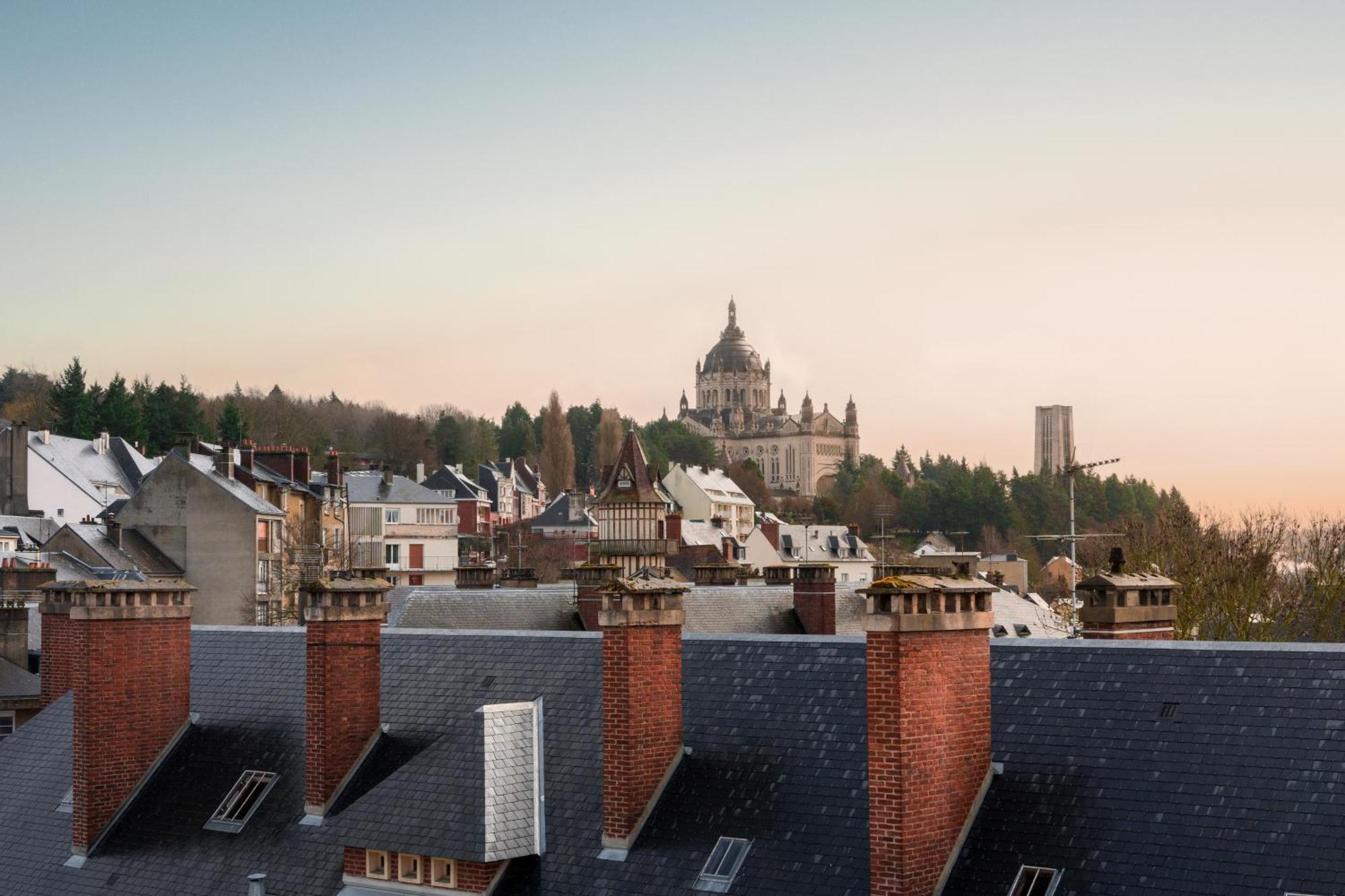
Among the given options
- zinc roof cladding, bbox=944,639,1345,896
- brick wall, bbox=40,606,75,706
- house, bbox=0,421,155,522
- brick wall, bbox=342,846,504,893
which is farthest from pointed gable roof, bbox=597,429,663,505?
zinc roof cladding, bbox=944,639,1345,896

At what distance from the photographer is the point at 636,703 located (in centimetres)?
1809

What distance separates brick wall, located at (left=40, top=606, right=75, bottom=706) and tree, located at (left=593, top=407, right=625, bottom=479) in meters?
152

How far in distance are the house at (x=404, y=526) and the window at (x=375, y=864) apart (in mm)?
74297

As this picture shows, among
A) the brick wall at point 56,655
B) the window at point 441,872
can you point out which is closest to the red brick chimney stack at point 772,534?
the brick wall at point 56,655

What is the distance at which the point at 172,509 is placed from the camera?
227 ft

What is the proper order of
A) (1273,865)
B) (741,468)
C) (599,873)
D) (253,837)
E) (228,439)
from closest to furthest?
(1273,865)
(599,873)
(253,837)
(228,439)
(741,468)

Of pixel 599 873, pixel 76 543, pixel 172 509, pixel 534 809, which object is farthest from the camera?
pixel 172 509

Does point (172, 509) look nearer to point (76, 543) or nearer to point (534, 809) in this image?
point (76, 543)

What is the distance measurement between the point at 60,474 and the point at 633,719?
74718mm

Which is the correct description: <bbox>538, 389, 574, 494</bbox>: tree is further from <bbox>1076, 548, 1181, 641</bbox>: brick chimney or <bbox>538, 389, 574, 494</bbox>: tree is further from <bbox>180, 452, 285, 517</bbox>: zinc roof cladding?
<bbox>1076, 548, 1181, 641</bbox>: brick chimney

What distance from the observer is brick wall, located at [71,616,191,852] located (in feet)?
73.5

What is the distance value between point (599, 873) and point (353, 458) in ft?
443

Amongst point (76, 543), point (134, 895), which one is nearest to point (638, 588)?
point (134, 895)

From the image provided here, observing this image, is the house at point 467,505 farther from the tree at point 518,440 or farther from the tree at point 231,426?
the tree at point 518,440
